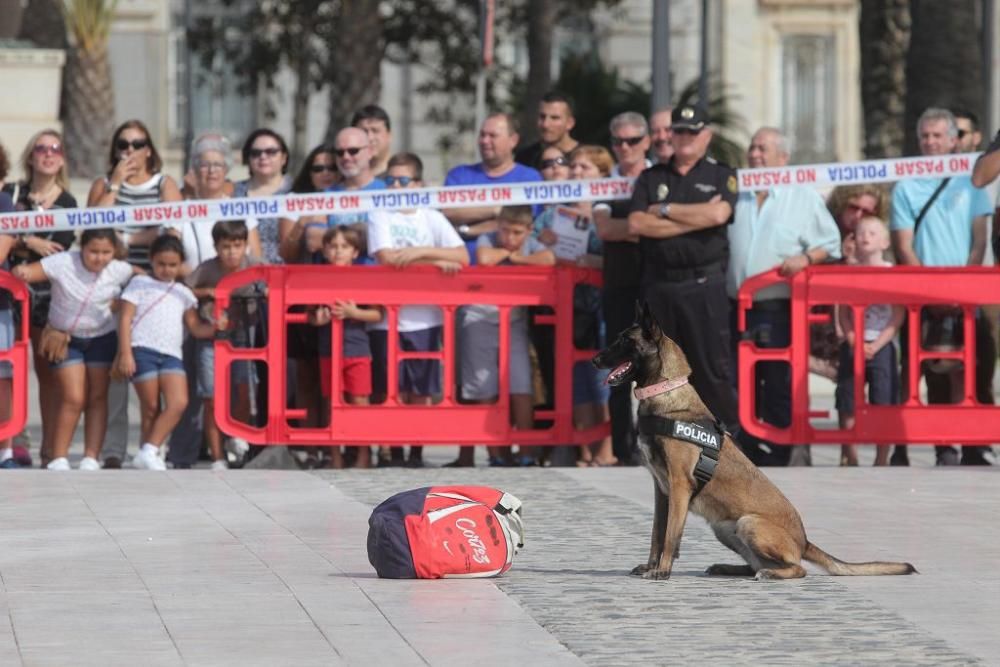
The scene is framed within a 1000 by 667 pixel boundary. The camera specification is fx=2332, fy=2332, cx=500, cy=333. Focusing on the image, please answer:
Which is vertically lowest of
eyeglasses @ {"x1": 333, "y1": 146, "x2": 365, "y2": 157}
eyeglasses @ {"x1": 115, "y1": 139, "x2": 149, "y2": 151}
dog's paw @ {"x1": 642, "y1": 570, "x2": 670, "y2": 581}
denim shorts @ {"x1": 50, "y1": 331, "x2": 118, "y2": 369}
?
dog's paw @ {"x1": 642, "y1": 570, "x2": 670, "y2": 581}

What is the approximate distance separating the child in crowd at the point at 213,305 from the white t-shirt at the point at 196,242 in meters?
0.10

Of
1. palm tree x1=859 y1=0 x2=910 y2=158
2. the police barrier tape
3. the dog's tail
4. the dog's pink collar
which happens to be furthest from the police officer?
palm tree x1=859 y1=0 x2=910 y2=158

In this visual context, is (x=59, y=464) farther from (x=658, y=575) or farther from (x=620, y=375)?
(x=658, y=575)

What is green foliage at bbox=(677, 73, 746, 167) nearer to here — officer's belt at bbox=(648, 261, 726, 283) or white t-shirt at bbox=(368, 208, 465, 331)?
white t-shirt at bbox=(368, 208, 465, 331)

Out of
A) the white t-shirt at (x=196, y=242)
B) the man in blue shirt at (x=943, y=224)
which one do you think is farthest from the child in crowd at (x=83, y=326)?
the man in blue shirt at (x=943, y=224)

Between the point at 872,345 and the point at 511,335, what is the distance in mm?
2023

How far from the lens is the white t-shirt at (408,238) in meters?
Answer: 12.9

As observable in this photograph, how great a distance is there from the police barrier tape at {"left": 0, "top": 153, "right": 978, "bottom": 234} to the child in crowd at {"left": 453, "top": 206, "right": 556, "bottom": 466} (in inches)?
7.4

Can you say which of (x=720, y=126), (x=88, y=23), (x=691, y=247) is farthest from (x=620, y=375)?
(x=88, y=23)

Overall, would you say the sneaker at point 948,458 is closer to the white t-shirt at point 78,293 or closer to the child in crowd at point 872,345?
the child in crowd at point 872,345

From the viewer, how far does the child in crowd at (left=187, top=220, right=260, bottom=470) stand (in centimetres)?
1285

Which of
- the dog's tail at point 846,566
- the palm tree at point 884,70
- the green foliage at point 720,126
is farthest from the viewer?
the green foliage at point 720,126

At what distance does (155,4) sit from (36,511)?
34.8m

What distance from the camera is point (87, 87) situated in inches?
1337
